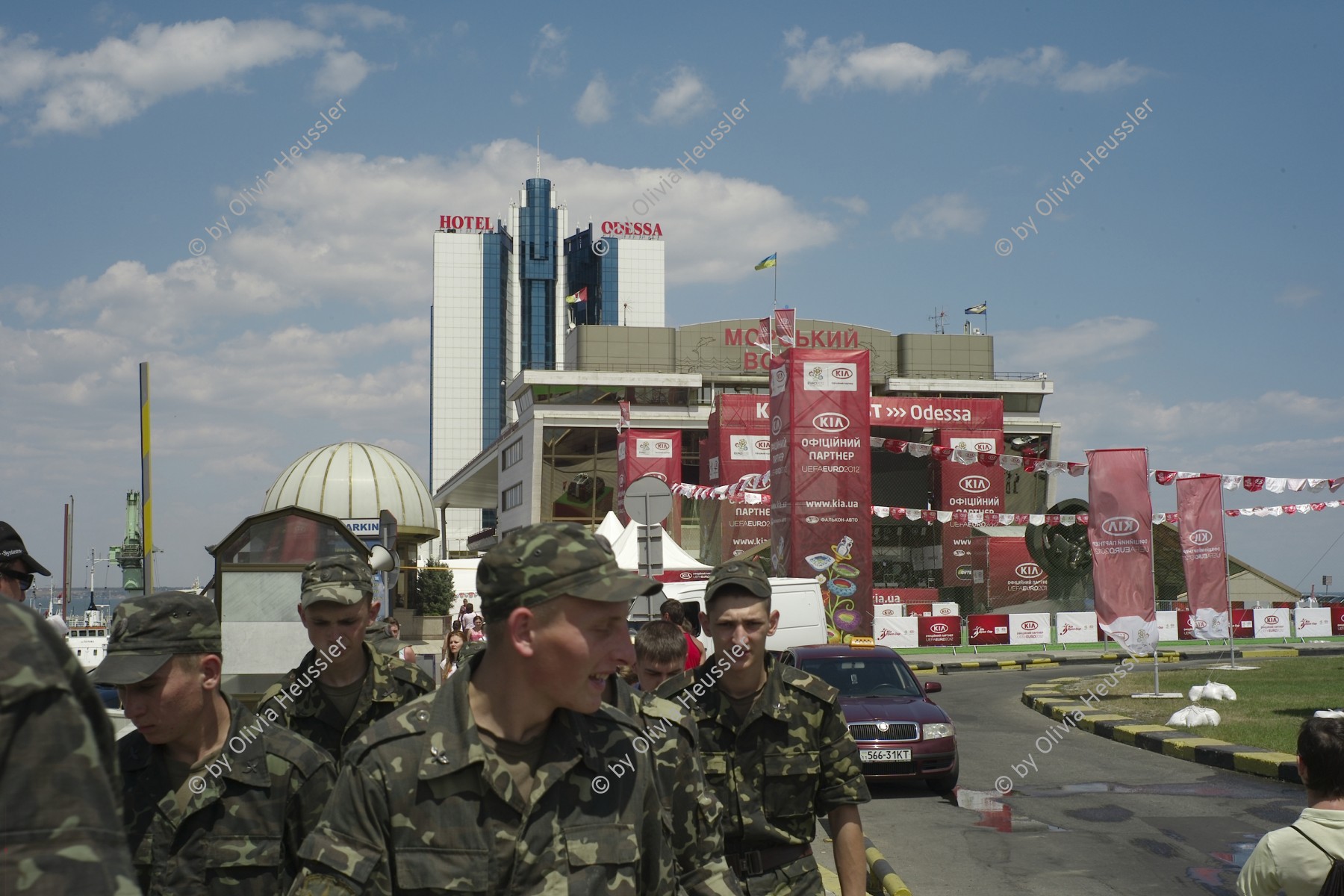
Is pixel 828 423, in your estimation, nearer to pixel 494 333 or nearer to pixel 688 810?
pixel 688 810

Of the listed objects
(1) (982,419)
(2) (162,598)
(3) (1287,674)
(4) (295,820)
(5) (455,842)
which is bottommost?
(3) (1287,674)

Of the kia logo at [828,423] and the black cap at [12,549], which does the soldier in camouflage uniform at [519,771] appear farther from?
the kia logo at [828,423]

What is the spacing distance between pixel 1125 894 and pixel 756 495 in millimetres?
40471

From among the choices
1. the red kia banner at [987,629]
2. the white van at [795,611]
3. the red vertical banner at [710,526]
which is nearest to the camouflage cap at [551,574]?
the white van at [795,611]

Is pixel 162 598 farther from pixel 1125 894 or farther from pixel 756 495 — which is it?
pixel 756 495

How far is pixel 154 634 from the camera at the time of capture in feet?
11.2

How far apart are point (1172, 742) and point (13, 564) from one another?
47.6 feet

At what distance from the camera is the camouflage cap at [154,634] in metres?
3.35

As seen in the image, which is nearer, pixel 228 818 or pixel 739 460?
pixel 228 818

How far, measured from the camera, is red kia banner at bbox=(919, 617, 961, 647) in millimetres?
39250

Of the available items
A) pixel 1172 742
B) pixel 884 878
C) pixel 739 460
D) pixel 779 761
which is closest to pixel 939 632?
pixel 1172 742

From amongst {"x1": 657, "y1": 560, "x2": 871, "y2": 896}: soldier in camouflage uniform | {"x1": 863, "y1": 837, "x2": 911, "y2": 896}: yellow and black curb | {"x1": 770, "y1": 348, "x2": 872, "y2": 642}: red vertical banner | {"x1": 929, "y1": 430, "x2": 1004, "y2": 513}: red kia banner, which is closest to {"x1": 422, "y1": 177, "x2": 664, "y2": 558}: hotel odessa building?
{"x1": 929, "y1": 430, "x2": 1004, "y2": 513}: red kia banner

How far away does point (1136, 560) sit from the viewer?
20344 millimetres

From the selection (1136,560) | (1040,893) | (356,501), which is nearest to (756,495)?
(356,501)
